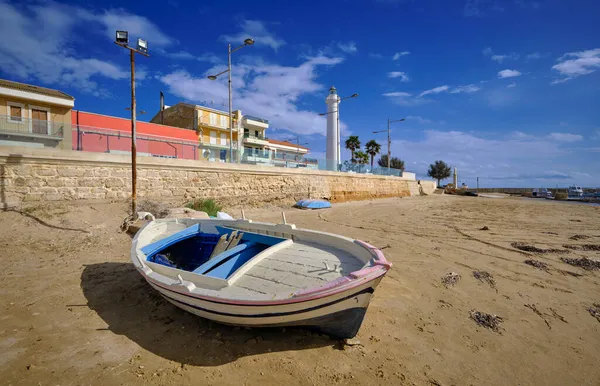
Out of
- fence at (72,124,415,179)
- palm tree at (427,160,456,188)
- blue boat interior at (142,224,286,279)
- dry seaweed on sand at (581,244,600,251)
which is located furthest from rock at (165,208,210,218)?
palm tree at (427,160,456,188)

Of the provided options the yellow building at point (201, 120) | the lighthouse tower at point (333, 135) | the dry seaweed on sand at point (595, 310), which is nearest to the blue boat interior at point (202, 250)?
the dry seaweed on sand at point (595, 310)

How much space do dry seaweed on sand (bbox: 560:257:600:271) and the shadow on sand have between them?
619 centimetres

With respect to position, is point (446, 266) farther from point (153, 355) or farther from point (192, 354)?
point (153, 355)

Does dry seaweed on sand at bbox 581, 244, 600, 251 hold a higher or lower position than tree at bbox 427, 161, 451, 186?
lower

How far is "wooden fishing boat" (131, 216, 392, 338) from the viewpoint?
2484 millimetres

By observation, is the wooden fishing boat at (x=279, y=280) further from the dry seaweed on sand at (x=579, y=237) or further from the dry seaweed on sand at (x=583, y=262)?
the dry seaweed on sand at (x=579, y=237)

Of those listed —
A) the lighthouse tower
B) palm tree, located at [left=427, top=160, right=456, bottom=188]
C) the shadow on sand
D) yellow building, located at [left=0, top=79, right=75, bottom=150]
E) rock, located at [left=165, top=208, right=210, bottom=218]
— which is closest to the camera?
the shadow on sand

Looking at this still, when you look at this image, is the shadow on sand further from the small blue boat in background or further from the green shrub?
the small blue boat in background

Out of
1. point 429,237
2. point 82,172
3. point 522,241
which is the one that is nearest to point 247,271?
point 429,237

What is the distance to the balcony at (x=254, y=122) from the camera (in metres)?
39.8

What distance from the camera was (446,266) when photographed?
5.71 metres

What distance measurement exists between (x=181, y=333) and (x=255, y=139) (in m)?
38.5

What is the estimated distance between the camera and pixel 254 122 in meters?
40.3

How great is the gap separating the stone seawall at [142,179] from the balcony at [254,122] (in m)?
24.7
